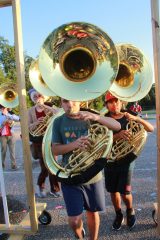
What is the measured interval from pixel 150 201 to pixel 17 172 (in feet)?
11.2

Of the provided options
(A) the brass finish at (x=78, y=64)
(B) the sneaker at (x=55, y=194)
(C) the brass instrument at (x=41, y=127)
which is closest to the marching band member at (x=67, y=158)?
(A) the brass finish at (x=78, y=64)

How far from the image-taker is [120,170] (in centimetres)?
342

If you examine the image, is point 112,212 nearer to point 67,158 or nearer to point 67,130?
point 67,158

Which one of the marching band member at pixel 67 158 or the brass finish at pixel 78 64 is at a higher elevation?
the brass finish at pixel 78 64

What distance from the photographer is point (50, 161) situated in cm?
281

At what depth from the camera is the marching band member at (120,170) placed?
3309 millimetres

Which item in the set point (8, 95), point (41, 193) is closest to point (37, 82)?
point (41, 193)

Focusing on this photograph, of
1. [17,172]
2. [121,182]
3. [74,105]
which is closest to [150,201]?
[121,182]

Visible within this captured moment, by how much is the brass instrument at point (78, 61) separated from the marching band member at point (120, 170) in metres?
0.72

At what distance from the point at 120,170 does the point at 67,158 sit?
2.80 ft

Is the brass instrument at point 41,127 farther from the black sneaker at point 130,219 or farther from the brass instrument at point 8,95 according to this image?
the brass instrument at point 8,95

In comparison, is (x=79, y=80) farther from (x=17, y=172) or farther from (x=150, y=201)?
(x=17, y=172)

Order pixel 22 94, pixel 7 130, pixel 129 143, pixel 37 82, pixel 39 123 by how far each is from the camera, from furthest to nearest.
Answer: pixel 7 130
pixel 39 123
pixel 37 82
pixel 129 143
pixel 22 94

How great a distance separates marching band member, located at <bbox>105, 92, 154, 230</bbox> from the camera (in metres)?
3.31
